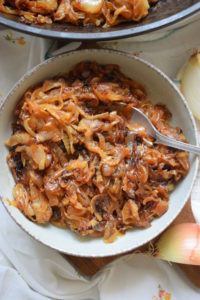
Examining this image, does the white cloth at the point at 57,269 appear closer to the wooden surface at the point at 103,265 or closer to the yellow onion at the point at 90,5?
the wooden surface at the point at 103,265

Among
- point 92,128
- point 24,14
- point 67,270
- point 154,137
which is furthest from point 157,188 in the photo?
point 24,14

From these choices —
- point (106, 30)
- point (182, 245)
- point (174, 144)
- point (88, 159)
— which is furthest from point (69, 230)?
point (106, 30)

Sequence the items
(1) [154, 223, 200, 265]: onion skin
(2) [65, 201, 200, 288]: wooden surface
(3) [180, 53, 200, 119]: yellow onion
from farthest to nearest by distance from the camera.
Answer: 1. (3) [180, 53, 200, 119]: yellow onion
2. (2) [65, 201, 200, 288]: wooden surface
3. (1) [154, 223, 200, 265]: onion skin

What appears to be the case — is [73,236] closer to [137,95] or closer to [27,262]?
[27,262]

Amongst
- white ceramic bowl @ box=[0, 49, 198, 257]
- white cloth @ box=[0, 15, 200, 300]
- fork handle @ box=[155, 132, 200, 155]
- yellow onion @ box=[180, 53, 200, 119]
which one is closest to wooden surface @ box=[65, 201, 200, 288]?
white cloth @ box=[0, 15, 200, 300]

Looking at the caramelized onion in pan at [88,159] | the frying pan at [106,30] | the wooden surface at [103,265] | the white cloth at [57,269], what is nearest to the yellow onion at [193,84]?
the white cloth at [57,269]

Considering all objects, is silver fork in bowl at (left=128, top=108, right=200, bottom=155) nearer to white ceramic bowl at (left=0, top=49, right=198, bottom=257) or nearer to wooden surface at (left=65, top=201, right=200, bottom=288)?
white ceramic bowl at (left=0, top=49, right=198, bottom=257)

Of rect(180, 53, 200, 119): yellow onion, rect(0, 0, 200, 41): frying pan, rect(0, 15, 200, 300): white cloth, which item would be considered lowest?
rect(0, 15, 200, 300): white cloth
